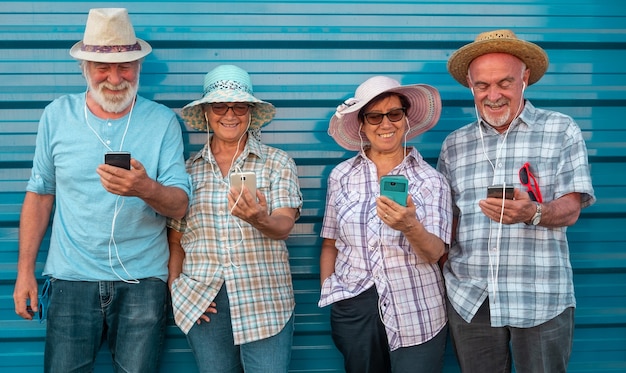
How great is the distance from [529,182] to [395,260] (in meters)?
0.73

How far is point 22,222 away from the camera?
3.12m

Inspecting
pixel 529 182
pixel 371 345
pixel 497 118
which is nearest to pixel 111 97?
pixel 371 345

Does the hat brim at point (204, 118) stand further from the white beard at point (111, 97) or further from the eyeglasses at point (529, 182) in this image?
the eyeglasses at point (529, 182)

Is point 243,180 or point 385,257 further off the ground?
point 243,180

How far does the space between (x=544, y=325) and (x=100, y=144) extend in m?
2.26

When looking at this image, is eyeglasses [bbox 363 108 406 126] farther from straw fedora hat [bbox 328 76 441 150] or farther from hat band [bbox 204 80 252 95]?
hat band [bbox 204 80 252 95]

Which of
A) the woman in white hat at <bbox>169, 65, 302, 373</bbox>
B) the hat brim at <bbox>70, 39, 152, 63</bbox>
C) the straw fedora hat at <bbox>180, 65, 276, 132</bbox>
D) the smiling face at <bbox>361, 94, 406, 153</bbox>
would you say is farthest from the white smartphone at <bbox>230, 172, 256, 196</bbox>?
the hat brim at <bbox>70, 39, 152, 63</bbox>

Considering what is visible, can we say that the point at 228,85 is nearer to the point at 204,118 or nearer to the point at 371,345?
the point at 204,118

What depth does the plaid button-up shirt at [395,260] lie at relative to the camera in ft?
9.37

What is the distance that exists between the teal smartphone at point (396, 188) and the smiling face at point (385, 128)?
1.13 feet

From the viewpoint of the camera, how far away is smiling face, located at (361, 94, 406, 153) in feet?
9.75

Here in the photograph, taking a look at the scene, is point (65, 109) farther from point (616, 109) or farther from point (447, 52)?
point (616, 109)

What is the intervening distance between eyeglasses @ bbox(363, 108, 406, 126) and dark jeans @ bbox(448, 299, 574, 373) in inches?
38.0

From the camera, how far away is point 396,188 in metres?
2.65
